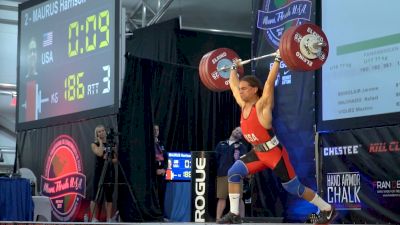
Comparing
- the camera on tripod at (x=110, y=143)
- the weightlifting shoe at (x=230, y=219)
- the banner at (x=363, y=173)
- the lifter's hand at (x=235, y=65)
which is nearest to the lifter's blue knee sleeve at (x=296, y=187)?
the weightlifting shoe at (x=230, y=219)

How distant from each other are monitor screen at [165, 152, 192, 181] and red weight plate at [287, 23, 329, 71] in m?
5.96

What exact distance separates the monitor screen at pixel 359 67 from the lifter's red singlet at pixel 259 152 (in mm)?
1513

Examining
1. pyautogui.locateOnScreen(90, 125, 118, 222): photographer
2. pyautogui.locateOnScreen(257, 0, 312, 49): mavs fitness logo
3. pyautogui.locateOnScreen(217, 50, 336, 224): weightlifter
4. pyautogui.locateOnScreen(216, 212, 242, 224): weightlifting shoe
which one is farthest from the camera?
pyautogui.locateOnScreen(90, 125, 118, 222): photographer

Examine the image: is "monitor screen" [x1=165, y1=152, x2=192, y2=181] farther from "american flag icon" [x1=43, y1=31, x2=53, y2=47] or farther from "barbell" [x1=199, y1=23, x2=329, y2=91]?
"barbell" [x1=199, y1=23, x2=329, y2=91]

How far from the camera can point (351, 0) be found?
20.5 feet

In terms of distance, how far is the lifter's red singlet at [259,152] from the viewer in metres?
4.71

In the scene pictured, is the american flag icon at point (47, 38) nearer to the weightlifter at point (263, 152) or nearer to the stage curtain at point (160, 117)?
the stage curtain at point (160, 117)

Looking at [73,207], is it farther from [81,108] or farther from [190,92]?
[190,92]

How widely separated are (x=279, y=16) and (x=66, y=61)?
11.4ft

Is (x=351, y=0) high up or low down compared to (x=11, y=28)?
down

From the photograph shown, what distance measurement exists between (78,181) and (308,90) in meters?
4.07

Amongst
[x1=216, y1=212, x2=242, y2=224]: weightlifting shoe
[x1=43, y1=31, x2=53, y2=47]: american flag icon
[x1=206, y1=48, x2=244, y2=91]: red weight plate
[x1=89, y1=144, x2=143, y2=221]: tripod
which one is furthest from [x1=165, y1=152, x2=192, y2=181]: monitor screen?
[x1=216, y1=212, x2=242, y2=224]: weightlifting shoe

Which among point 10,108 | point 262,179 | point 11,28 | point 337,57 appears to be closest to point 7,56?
point 11,28

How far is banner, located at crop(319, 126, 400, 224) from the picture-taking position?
579 cm
